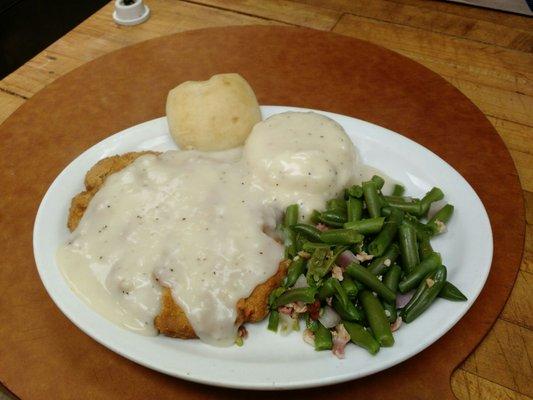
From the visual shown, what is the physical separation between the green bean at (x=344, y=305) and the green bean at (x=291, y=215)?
379mm

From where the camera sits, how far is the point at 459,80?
3369 millimetres

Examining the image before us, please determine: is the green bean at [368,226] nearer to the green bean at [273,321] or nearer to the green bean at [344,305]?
the green bean at [344,305]

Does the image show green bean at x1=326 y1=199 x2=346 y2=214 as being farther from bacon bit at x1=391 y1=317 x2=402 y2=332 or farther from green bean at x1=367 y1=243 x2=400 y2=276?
bacon bit at x1=391 y1=317 x2=402 y2=332

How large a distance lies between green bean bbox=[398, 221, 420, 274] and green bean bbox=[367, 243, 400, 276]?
0.03 meters

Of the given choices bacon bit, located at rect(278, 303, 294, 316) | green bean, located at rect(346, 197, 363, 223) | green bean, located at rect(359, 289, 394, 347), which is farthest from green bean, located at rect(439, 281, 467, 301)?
bacon bit, located at rect(278, 303, 294, 316)

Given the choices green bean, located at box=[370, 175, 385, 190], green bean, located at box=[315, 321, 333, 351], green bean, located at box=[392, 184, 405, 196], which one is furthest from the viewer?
green bean, located at box=[392, 184, 405, 196]

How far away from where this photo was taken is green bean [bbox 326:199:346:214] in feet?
7.22

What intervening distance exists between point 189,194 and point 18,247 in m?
0.88

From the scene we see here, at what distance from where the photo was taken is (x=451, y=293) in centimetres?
185

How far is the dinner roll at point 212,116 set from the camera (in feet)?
8.34

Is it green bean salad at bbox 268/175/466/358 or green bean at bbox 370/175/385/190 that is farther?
green bean at bbox 370/175/385/190

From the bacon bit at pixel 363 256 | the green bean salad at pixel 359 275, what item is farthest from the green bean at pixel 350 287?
the bacon bit at pixel 363 256

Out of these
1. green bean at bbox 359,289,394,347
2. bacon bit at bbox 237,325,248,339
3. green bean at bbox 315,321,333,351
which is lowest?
bacon bit at bbox 237,325,248,339

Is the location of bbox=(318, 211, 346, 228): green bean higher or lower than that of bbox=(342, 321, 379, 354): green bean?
higher
